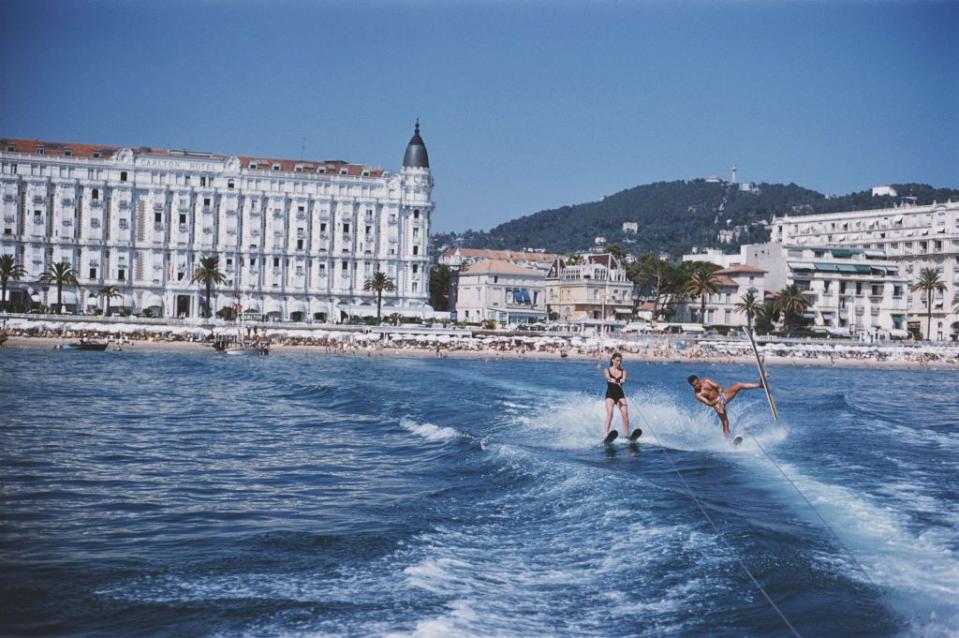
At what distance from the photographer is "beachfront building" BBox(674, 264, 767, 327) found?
11938 centimetres

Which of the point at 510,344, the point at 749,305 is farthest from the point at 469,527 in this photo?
the point at 749,305

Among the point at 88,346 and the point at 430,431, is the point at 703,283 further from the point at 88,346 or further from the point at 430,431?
the point at 430,431

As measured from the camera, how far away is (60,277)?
311 ft

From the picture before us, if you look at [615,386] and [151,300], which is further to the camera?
[151,300]

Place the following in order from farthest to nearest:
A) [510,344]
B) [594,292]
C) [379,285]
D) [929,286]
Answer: [594,292], [929,286], [379,285], [510,344]

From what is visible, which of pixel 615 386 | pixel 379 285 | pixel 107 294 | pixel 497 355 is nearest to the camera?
pixel 615 386

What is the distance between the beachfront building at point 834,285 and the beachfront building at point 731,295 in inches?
4.7

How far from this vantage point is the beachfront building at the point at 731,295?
119 metres

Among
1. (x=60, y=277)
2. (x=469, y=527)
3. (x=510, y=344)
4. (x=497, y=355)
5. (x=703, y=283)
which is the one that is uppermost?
(x=703, y=283)

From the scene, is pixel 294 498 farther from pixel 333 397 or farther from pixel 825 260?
pixel 825 260

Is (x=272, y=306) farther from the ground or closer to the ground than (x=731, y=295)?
Answer: closer to the ground

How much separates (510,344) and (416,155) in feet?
115

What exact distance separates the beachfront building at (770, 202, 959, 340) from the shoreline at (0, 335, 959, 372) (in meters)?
32.2

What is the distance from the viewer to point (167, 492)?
15312 millimetres
